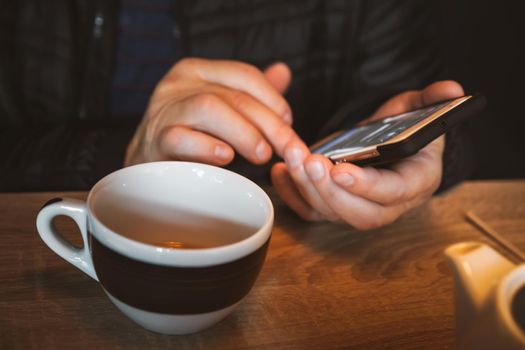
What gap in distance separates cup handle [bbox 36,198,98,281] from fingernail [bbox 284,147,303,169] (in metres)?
0.21

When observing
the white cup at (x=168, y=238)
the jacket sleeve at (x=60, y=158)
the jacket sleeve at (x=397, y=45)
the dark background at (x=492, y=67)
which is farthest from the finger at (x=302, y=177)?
the dark background at (x=492, y=67)

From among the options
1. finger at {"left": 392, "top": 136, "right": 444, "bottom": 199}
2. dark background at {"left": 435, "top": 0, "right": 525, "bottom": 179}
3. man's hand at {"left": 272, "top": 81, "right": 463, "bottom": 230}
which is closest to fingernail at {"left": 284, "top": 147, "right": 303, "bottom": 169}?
man's hand at {"left": 272, "top": 81, "right": 463, "bottom": 230}

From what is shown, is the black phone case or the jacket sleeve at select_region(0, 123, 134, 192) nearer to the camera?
the black phone case

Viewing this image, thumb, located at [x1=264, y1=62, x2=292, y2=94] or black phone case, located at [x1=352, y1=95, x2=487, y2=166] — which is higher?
black phone case, located at [x1=352, y1=95, x2=487, y2=166]

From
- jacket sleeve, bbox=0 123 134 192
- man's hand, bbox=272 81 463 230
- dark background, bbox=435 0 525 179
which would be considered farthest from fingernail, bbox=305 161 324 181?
dark background, bbox=435 0 525 179

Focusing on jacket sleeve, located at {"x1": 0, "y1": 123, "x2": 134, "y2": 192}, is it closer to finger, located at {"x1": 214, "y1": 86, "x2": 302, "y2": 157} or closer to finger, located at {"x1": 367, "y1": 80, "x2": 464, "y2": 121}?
finger, located at {"x1": 214, "y1": 86, "x2": 302, "y2": 157}

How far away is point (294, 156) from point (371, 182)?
76mm

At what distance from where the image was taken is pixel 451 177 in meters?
0.71

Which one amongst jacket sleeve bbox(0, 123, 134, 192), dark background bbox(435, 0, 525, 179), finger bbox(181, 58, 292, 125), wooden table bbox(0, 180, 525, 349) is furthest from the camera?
dark background bbox(435, 0, 525, 179)

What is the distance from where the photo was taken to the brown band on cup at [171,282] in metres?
0.32

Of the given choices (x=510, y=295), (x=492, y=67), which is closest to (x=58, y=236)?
(x=510, y=295)

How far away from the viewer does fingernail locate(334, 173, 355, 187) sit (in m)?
0.48

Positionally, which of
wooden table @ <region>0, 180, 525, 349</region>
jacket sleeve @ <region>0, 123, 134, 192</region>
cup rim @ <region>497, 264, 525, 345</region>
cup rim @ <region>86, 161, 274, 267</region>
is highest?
cup rim @ <region>497, 264, 525, 345</region>

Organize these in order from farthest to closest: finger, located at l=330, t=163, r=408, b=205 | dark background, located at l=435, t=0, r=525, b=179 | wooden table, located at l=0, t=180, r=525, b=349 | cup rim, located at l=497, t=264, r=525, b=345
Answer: dark background, located at l=435, t=0, r=525, b=179 → finger, located at l=330, t=163, r=408, b=205 → wooden table, located at l=0, t=180, r=525, b=349 → cup rim, located at l=497, t=264, r=525, b=345
